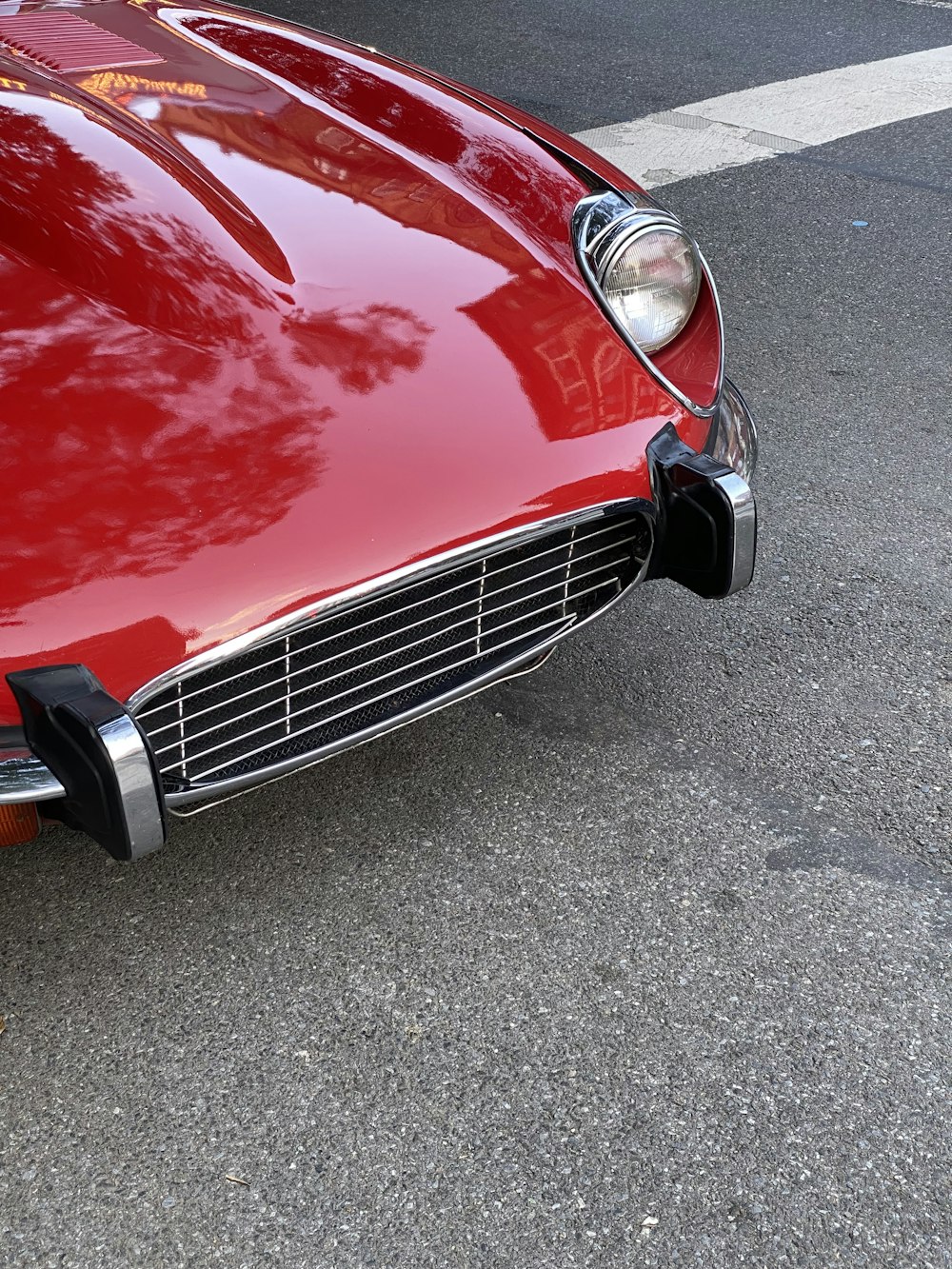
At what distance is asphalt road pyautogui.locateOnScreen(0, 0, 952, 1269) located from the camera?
1637mm

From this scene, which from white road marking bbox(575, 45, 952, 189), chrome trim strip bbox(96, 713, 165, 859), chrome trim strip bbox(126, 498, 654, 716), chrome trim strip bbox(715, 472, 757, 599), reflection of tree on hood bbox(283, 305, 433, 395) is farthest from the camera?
white road marking bbox(575, 45, 952, 189)

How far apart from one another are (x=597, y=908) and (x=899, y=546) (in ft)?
4.48

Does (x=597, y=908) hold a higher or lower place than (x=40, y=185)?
lower

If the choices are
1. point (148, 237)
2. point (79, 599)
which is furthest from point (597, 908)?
point (148, 237)

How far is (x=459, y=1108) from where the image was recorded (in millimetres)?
1762

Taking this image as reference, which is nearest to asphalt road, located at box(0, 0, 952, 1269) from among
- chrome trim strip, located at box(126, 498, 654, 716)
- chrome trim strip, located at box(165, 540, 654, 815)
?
chrome trim strip, located at box(165, 540, 654, 815)

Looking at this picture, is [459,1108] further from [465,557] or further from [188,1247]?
[465,557]

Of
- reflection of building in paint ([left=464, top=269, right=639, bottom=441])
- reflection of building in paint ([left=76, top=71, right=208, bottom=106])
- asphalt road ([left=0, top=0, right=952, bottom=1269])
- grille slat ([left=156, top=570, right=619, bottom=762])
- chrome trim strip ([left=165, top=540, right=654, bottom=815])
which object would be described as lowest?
asphalt road ([left=0, top=0, right=952, bottom=1269])

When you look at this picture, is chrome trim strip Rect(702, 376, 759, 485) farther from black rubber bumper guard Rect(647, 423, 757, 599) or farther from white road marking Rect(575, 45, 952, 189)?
white road marking Rect(575, 45, 952, 189)

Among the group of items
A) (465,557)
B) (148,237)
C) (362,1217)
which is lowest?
(362,1217)

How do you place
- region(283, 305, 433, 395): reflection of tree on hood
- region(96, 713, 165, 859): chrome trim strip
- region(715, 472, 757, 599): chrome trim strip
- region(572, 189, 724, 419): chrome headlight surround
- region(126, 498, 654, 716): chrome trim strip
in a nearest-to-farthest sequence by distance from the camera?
region(96, 713, 165, 859): chrome trim strip < region(126, 498, 654, 716): chrome trim strip < region(283, 305, 433, 395): reflection of tree on hood < region(715, 472, 757, 599): chrome trim strip < region(572, 189, 724, 419): chrome headlight surround

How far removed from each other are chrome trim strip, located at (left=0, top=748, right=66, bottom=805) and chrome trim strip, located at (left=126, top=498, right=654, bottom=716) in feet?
0.42

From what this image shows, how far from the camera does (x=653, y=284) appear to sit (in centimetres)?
237

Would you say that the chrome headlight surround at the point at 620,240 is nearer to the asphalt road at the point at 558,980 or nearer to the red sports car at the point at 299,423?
the red sports car at the point at 299,423
